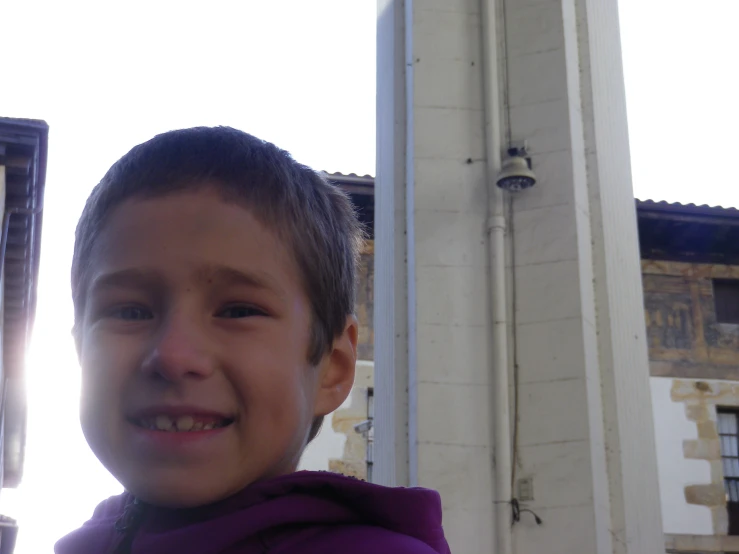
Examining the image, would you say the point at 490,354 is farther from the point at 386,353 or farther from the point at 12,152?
the point at 12,152

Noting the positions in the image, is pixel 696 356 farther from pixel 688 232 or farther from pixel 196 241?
pixel 196 241

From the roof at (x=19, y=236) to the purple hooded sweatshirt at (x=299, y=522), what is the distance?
8.41 meters

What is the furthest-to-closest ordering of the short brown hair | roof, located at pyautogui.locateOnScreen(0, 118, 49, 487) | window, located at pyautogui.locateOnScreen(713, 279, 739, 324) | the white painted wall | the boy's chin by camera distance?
window, located at pyautogui.locateOnScreen(713, 279, 739, 324)
the white painted wall
roof, located at pyautogui.locateOnScreen(0, 118, 49, 487)
the short brown hair
the boy's chin

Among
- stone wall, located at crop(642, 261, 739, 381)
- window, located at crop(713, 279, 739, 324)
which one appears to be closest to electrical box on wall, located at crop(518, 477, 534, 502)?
stone wall, located at crop(642, 261, 739, 381)

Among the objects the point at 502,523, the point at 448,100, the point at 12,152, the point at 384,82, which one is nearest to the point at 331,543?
the point at 502,523

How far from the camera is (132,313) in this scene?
2.73 feet

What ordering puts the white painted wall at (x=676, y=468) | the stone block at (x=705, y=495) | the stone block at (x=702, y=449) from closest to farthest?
the white painted wall at (x=676, y=468)
the stone block at (x=705, y=495)
the stone block at (x=702, y=449)

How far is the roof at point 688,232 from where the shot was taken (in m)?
13.5

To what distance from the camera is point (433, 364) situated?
4129 mm

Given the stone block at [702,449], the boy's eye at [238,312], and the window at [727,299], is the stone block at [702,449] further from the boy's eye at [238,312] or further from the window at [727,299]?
the boy's eye at [238,312]

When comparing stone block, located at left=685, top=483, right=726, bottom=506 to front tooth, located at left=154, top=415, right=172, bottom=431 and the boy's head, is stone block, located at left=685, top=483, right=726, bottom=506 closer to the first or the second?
the boy's head

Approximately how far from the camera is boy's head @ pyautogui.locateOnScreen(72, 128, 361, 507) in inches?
30.5

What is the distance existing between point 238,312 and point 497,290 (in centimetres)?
346

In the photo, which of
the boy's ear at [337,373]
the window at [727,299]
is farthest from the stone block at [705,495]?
the boy's ear at [337,373]
